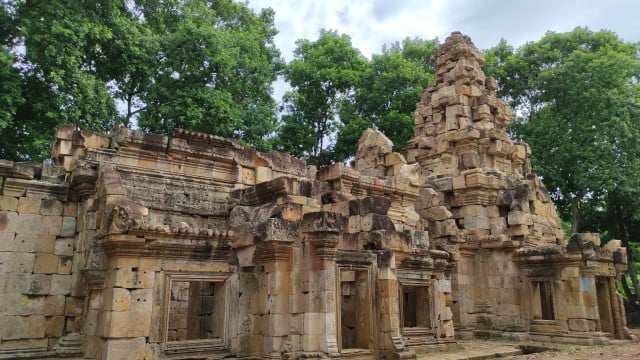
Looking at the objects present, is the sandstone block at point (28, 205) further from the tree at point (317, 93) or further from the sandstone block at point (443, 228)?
the tree at point (317, 93)

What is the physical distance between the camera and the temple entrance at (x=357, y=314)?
9.94 meters

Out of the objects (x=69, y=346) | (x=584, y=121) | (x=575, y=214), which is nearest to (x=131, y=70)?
(x=69, y=346)

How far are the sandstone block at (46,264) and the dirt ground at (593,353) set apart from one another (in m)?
10.6

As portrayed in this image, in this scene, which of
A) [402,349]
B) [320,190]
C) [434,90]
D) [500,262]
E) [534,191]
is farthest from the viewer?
[434,90]

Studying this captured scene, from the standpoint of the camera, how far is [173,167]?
12062mm

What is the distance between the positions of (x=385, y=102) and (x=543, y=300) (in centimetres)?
1428

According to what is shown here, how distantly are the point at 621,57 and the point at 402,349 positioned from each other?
68.0 ft

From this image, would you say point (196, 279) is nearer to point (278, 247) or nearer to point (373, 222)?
point (278, 247)

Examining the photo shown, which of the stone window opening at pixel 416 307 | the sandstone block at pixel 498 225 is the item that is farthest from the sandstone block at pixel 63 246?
the sandstone block at pixel 498 225

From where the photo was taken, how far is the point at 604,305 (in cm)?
1585

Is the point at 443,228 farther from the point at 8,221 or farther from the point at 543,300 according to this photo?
the point at 8,221

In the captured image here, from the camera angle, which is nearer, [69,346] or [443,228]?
[69,346]

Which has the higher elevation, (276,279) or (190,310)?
(276,279)

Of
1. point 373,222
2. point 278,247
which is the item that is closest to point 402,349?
point 373,222
